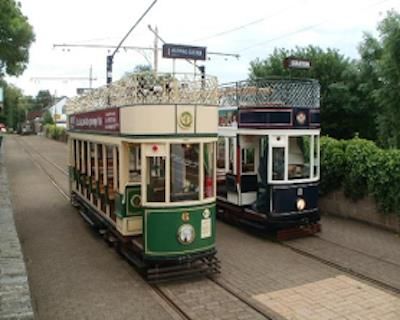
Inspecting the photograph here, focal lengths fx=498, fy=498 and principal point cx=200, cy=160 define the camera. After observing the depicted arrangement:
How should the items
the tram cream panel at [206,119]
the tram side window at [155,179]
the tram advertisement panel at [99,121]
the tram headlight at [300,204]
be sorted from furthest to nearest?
the tram headlight at [300,204]
the tram advertisement panel at [99,121]
the tram cream panel at [206,119]
the tram side window at [155,179]

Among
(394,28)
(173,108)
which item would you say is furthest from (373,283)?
(394,28)

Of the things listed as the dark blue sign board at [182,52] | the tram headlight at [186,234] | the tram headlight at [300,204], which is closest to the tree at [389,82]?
the dark blue sign board at [182,52]

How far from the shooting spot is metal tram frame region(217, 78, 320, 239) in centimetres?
1002

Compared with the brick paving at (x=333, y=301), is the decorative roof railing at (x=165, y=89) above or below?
above

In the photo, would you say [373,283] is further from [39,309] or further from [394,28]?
[394,28]

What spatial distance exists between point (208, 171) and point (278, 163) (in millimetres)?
2653

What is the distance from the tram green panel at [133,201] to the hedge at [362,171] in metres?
5.51

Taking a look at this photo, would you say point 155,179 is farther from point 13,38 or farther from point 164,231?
point 13,38

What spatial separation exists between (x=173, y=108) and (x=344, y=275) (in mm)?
3805

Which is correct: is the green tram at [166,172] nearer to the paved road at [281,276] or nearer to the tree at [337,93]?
the paved road at [281,276]

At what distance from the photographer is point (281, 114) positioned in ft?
32.8

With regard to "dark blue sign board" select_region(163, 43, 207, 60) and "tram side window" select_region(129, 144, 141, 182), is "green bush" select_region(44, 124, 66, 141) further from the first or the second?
"tram side window" select_region(129, 144, 141, 182)

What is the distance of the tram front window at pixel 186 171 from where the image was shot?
24.8 feet

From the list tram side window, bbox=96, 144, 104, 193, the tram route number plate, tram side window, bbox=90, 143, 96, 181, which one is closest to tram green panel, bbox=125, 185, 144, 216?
the tram route number plate
